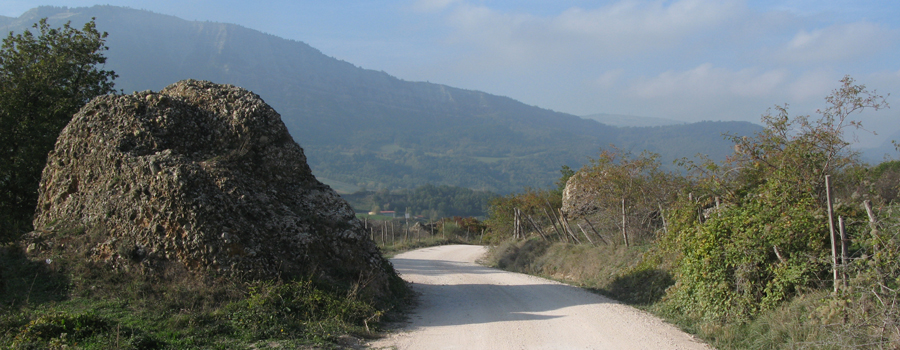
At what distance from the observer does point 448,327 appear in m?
8.90

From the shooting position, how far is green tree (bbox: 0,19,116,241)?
1381 centimetres

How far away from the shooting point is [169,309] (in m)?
8.02

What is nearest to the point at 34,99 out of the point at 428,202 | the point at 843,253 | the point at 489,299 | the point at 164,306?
the point at 164,306

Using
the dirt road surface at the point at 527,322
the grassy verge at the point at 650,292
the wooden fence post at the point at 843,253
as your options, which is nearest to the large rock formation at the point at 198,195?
the dirt road surface at the point at 527,322

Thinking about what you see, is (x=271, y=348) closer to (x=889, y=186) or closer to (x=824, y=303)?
(x=824, y=303)

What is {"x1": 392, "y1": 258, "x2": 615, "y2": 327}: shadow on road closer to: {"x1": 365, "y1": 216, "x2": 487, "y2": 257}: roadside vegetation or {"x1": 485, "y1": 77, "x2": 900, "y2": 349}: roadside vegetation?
{"x1": 485, "y1": 77, "x2": 900, "y2": 349}: roadside vegetation

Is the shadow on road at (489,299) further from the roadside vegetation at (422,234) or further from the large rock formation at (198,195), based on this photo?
the roadside vegetation at (422,234)

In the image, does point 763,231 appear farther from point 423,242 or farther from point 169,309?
point 423,242

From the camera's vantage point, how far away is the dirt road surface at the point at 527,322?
7.79 metres

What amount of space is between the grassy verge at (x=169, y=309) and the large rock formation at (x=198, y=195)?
11.9 inches

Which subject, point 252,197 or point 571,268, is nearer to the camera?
point 252,197

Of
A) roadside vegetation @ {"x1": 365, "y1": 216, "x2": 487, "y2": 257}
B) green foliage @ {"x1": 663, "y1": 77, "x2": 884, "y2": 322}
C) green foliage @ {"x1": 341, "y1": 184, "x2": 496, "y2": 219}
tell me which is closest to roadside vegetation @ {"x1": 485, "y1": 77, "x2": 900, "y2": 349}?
green foliage @ {"x1": 663, "y1": 77, "x2": 884, "y2": 322}

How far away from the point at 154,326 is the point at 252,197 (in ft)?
9.33

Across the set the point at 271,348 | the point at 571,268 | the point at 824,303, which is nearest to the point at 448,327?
the point at 271,348
